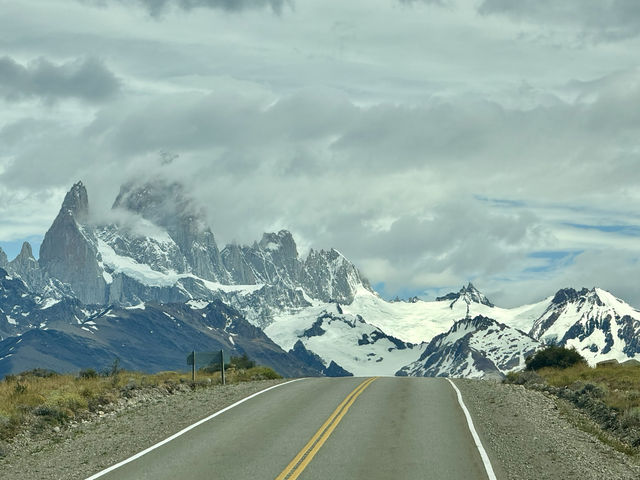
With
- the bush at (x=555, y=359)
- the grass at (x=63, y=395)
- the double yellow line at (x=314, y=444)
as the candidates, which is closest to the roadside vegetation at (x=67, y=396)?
the grass at (x=63, y=395)

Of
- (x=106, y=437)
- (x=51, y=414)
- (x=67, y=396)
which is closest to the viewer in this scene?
(x=106, y=437)

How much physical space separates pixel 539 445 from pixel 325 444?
19.3 feet

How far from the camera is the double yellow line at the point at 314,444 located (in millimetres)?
20219

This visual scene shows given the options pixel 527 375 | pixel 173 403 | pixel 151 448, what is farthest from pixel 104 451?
pixel 527 375

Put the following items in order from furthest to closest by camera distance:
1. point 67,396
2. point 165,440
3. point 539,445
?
point 67,396 → point 165,440 → point 539,445

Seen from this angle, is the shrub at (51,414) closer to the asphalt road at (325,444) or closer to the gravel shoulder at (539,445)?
the asphalt road at (325,444)

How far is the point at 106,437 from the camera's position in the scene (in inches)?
1024

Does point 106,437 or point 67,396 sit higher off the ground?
point 67,396

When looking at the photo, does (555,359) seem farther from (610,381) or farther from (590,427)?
(590,427)

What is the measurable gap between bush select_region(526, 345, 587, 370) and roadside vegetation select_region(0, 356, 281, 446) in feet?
67.5

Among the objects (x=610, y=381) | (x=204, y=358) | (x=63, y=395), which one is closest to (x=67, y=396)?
(x=63, y=395)

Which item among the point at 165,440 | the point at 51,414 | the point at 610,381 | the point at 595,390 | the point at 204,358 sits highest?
the point at 204,358

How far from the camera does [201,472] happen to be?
20344 millimetres

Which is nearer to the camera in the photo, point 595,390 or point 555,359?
point 595,390
